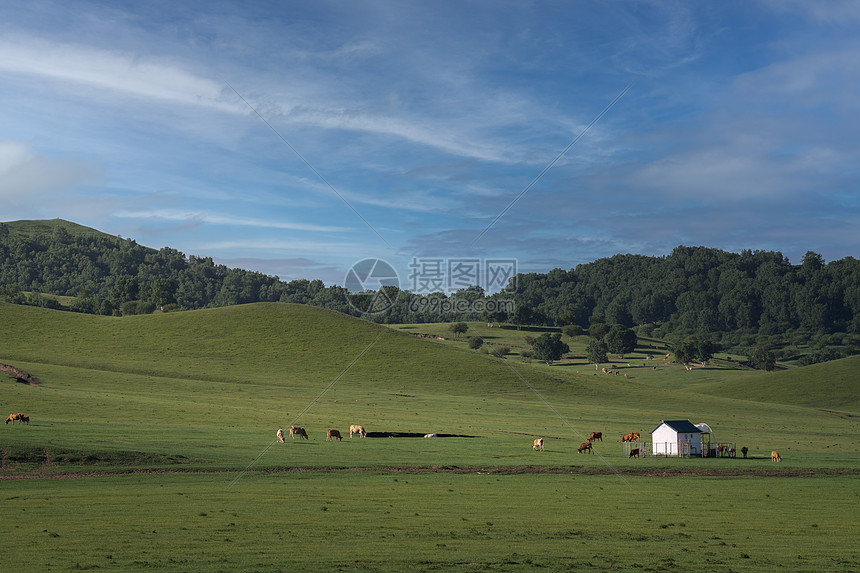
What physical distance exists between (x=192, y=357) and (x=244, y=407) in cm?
4209

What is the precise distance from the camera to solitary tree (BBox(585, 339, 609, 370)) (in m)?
164

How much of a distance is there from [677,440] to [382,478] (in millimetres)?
26767

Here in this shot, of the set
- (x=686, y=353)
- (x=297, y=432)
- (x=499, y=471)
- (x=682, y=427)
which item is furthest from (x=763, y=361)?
(x=499, y=471)

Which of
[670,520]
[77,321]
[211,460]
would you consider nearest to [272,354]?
[77,321]

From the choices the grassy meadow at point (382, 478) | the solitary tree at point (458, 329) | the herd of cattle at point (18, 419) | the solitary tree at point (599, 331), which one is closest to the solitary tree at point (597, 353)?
the solitary tree at point (599, 331)

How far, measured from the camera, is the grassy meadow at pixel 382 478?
67.7ft

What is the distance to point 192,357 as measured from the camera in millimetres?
105688

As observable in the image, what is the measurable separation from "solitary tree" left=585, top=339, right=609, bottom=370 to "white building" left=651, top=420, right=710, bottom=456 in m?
112

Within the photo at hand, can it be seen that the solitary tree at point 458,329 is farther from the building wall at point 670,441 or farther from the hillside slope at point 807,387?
the building wall at point 670,441

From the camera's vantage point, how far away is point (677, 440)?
5200cm

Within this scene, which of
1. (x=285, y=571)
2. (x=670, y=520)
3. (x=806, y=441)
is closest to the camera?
(x=285, y=571)

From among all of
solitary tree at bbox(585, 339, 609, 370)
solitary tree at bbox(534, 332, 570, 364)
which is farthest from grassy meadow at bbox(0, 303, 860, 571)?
solitary tree at bbox(534, 332, 570, 364)

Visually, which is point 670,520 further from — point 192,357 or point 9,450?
point 192,357

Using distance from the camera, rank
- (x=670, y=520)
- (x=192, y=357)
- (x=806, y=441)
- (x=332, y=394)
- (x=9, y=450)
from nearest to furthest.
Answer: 1. (x=670, y=520)
2. (x=9, y=450)
3. (x=806, y=441)
4. (x=332, y=394)
5. (x=192, y=357)
